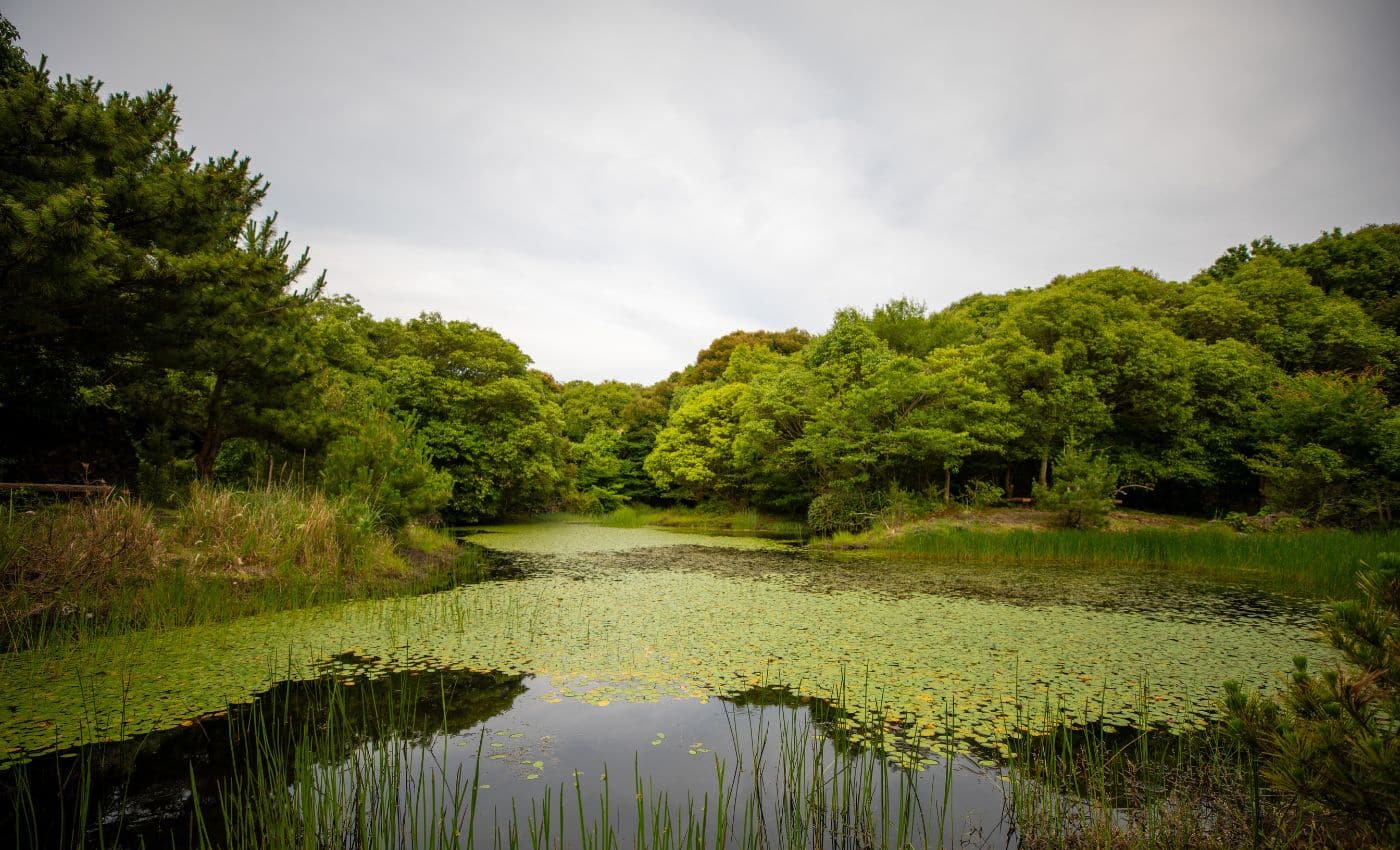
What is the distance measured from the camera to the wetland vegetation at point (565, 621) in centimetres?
230

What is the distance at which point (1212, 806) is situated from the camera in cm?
242

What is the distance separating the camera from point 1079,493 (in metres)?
11.4

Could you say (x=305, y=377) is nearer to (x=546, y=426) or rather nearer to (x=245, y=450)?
(x=245, y=450)

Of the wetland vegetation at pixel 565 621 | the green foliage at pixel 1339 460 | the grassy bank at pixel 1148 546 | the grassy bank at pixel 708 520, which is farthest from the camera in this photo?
the grassy bank at pixel 708 520

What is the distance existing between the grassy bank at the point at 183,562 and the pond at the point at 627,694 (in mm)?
446

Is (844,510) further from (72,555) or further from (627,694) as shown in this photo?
(72,555)

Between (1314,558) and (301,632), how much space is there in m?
12.3

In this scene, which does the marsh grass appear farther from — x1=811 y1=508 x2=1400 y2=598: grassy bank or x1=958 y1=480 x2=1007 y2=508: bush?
x1=958 y1=480 x2=1007 y2=508: bush

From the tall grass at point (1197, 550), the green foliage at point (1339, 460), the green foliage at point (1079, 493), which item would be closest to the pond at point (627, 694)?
the tall grass at point (1197, 550)

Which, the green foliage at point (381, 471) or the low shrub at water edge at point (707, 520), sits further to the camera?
the low shrub at water edge at point (707, 520)

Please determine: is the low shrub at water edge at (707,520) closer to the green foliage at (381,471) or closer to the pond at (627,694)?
the green foliage at (381,471)

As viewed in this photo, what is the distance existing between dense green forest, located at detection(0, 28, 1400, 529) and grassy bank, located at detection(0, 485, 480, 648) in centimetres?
147

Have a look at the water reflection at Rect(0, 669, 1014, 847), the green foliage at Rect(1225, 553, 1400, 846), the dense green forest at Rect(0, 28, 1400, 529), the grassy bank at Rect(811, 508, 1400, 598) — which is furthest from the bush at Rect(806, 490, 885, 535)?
the green foliage at Rect(1225, 553, 1400, 846)

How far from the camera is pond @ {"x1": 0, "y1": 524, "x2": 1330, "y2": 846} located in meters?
2.58
